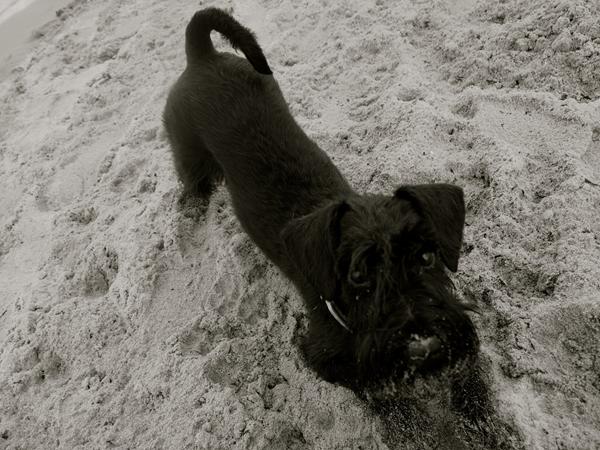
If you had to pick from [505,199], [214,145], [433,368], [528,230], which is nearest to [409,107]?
[505,199]

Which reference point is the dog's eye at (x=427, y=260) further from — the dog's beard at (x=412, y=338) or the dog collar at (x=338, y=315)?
the dog collar at (x=338, y=315)

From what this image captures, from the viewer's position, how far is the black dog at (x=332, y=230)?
2.16m

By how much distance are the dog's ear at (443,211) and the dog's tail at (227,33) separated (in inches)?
64.6

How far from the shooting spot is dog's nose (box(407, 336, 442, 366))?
81.0 inches

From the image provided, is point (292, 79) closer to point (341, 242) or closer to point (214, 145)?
point (214, 145)

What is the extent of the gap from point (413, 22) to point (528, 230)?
264cm

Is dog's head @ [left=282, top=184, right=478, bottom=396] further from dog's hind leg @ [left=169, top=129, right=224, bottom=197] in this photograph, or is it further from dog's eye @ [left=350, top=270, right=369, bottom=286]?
dog's hind leg @ [left=169, top=129, right=224, bottom=197]

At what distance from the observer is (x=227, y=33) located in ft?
11.3

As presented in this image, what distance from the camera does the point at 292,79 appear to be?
4.81 meters

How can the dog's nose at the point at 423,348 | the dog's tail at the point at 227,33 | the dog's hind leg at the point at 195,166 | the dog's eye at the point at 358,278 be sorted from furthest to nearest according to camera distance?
the dog's hind leg at the point at 195,166
the dog's tail at the point at 227,33
the dog's eye at the point at 358,278
the dog's nose at the point at 423,348

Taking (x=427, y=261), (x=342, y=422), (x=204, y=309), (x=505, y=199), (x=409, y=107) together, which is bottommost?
(x=342, y=422)

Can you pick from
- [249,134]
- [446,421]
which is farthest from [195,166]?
[446,421]

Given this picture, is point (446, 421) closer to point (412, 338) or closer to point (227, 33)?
point (412, 338)

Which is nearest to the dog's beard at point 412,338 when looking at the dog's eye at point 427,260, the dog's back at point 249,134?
the dog's eye at point 427,260
